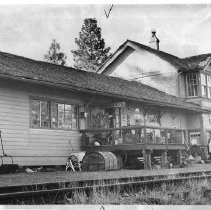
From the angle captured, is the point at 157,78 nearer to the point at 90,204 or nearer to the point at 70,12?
the point at 70,12

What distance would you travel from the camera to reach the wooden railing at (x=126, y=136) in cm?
1541

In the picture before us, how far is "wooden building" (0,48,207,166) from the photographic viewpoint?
13.7m

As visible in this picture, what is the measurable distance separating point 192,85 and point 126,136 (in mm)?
10755

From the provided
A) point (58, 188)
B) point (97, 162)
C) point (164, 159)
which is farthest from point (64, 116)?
point (58, 188)

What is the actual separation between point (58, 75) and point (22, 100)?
2506 millimetres

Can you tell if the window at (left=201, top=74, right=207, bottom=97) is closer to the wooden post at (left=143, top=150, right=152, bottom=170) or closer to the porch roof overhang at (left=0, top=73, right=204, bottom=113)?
the porch roof overhang at (left=0, top=73, right=204, bottom=113)

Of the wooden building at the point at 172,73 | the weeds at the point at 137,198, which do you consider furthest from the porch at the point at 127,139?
the weeds at the point at 137,198

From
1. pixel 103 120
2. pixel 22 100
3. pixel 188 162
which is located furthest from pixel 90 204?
pixel 188 162

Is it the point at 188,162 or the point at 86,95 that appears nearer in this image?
the point at 86,95

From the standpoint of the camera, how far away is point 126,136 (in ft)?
51.4

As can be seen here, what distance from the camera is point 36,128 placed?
1450cm

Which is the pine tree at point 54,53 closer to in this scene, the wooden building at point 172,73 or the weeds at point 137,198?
the weeds at point 137,198

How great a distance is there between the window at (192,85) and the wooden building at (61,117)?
258 inches

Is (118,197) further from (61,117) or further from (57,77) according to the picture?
(57,77)
